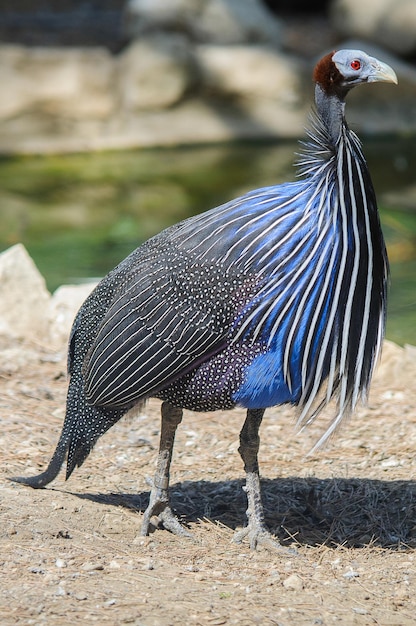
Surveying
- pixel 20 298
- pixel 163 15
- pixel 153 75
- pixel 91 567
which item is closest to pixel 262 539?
pixel 91 567

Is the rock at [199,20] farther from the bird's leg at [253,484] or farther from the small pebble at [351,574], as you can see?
the small pebble at [351,574]

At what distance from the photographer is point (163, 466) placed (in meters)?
3.86

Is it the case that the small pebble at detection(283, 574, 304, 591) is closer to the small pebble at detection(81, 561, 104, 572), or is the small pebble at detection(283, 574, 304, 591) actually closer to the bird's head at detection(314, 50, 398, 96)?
the small pebble at detection(81, 561, 104, 572)

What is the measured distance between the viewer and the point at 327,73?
134 inches

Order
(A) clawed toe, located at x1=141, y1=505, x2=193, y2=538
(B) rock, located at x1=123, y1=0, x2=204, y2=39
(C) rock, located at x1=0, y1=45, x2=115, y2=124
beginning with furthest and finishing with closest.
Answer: (B) rock, located at x1=123, y1=0, x2=204, y2=39
(C) rock, located at x1=0, y1=45, x2=115, y2=124
(A) clawed toe, located at x1=141, y1=505, x2=193, y2=538

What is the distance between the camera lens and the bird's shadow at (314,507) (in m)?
3.97

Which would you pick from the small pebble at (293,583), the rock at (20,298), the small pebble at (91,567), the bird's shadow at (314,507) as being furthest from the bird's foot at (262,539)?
the rock at (20,298)

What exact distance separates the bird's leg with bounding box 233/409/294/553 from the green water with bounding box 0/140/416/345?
328 centimetres

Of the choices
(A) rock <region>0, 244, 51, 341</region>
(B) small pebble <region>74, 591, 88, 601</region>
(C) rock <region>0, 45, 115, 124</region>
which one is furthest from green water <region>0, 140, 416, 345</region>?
(B) small pebble <region>74, 591, 88, 601</region>

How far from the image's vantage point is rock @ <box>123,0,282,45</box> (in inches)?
504

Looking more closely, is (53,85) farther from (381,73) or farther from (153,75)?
(381,73)

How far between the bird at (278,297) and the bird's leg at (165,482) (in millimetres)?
165

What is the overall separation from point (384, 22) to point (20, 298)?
361 inches

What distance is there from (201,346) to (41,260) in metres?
5.14
